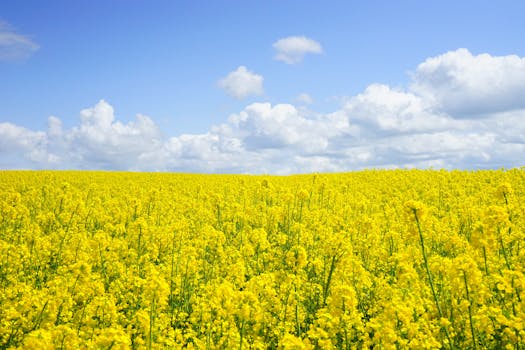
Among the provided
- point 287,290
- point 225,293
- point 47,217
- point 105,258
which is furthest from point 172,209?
point 225,293

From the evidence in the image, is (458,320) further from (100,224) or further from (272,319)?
(100,224)

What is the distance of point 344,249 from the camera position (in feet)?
20.2

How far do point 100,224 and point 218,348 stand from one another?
10036mm

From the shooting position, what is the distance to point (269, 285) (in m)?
6.46

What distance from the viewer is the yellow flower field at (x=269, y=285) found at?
4.72 m

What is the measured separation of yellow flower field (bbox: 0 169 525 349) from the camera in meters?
4.72

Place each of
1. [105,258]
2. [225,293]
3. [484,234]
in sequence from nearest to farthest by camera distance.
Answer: [225,293]
[484,234]
[105,258]

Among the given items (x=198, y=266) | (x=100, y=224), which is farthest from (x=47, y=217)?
(x=198, y=266)

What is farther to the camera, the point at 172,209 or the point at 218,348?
the point at 172,209

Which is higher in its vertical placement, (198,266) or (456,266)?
(456,266)

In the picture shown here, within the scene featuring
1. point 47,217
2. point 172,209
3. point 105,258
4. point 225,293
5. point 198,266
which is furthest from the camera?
point 172,209

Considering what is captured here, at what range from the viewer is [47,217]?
1292 centimetres

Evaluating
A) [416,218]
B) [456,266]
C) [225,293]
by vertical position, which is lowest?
[225,293]

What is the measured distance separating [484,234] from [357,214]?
884 cm
